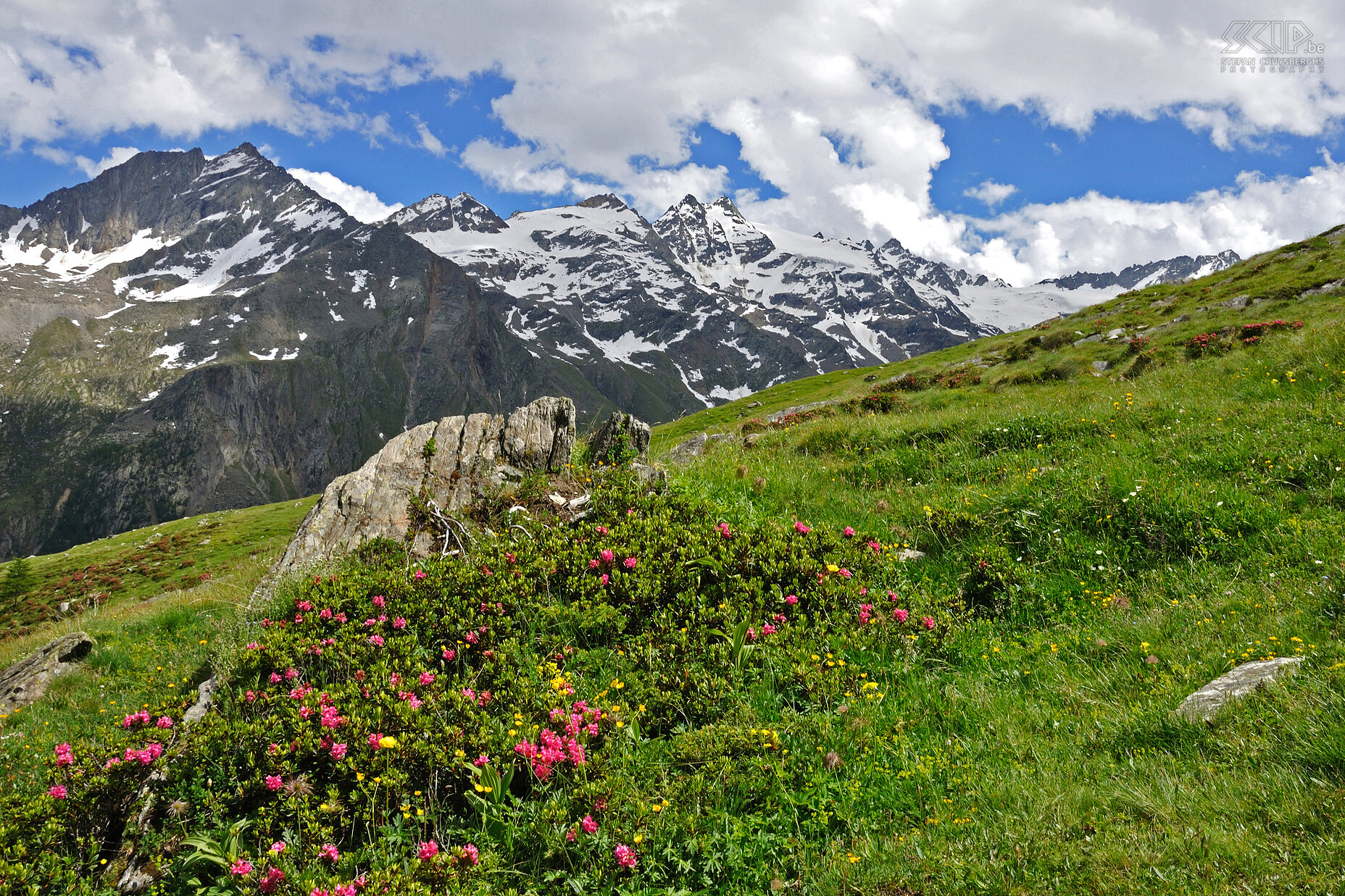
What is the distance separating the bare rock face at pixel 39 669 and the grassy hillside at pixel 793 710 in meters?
2.12

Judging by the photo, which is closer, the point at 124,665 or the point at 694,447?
the point at 124,665

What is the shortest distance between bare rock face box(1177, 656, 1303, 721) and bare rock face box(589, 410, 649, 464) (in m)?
8.37

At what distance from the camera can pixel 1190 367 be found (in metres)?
15.4

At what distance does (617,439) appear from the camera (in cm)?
1198

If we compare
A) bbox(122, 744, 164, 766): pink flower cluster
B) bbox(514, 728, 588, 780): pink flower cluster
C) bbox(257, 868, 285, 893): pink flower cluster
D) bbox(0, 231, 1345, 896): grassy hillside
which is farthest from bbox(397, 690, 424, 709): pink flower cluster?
bbox(122, 744, 164, 766): pink flower cluster

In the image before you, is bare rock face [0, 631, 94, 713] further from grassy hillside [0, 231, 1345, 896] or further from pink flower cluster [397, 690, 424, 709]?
pink flower cluster [397, 690, 424, 709]

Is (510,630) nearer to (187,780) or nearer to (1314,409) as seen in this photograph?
(187,780)

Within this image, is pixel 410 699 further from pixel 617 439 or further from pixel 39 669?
pixel 39 669

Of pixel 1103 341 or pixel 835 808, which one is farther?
pixel 1103 341

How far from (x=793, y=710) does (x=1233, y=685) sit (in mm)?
3378

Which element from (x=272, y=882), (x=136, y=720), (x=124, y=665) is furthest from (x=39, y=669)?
(x=272, y=882)

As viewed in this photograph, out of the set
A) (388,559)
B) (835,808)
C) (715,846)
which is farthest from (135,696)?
(835,808)

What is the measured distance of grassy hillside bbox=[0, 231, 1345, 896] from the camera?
3.96 metres

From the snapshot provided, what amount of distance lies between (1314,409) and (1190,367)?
664 cm
